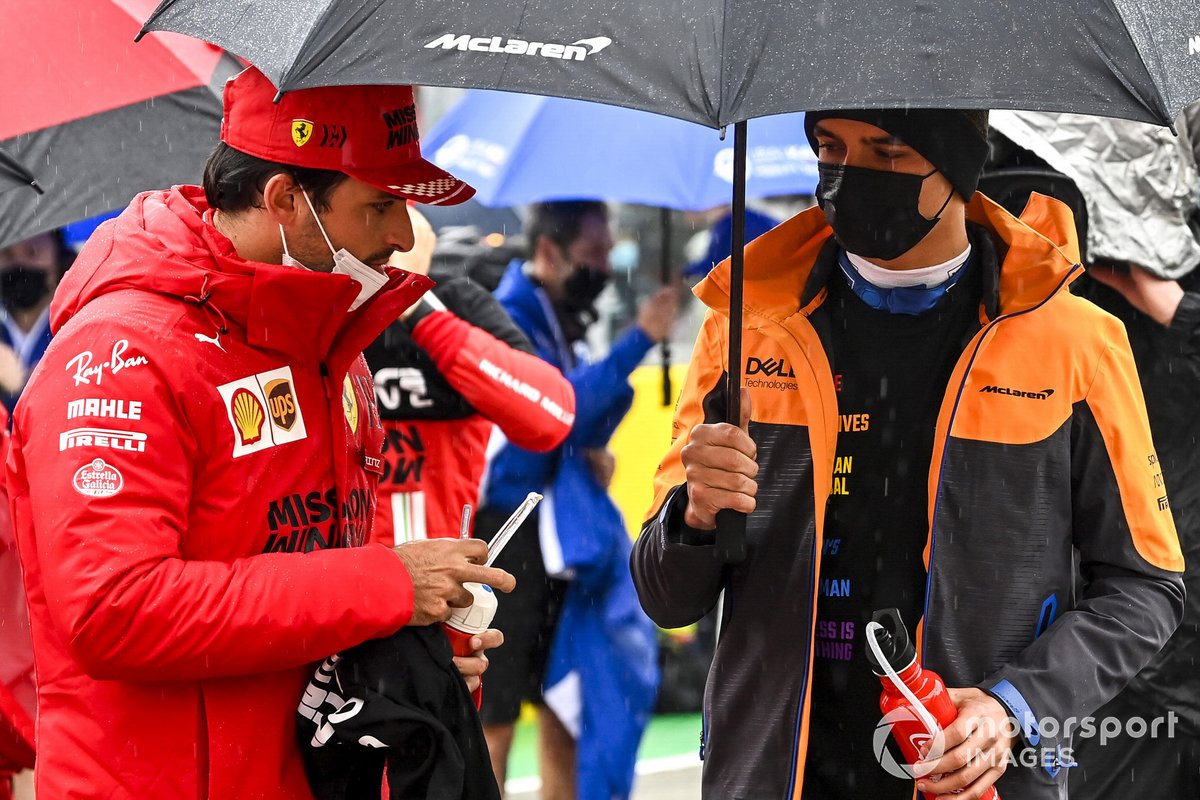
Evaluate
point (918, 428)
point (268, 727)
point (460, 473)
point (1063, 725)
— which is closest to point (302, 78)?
point (268, 727)

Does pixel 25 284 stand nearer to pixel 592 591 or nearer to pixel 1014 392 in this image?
pixel 592 591

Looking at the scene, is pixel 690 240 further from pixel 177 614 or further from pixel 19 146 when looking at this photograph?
pixel 177 614

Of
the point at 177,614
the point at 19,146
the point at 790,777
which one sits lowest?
the point at 790,777

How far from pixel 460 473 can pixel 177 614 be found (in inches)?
112

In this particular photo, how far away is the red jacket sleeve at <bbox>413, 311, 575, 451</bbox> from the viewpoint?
5.05m

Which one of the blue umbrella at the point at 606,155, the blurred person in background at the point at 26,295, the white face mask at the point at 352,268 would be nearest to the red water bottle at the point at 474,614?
the white face mask at the point at 352,268

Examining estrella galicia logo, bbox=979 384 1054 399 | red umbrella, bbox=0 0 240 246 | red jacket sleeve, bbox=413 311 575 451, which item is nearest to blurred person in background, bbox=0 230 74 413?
red jacket sleeve, bbox=413 311 575 451

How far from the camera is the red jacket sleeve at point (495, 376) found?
5.05 metres

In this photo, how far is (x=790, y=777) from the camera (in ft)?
9.59

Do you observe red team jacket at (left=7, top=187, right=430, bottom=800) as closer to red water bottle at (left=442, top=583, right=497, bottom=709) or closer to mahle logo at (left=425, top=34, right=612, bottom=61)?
red water bottle at (left=442, top=583, right=497, bottom=709)

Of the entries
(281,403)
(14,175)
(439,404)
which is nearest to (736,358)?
(281,403)

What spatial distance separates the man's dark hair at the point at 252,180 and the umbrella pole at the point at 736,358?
75 cm

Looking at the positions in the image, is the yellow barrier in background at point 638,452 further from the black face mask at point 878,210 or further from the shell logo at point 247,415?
the shell logo at point 247,415

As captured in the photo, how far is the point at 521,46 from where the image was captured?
237cm
